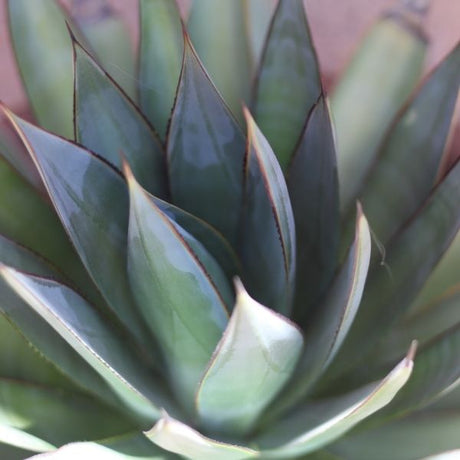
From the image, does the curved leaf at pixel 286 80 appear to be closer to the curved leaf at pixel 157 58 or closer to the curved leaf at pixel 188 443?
the curved leaf at pixel 157 58

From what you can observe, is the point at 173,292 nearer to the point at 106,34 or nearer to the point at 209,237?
the point at 209,237

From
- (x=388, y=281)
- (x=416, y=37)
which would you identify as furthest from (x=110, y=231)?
(x=416, y=37)

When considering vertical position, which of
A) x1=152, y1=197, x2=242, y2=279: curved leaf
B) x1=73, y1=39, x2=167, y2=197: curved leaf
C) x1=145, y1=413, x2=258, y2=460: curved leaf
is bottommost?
x1=145, y1=413, x2=258, y2=460: curved leaf

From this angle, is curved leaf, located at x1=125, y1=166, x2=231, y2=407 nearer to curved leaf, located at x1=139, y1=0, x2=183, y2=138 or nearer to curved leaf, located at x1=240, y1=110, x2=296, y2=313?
curved leaf, located at x1=240, y1=110, x2=296, y2=313

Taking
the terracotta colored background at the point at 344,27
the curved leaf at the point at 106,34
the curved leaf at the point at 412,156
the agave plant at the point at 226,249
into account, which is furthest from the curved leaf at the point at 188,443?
the terracotta colored background at the point at 344,27

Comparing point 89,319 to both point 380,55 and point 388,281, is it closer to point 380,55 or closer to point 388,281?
point 388,281

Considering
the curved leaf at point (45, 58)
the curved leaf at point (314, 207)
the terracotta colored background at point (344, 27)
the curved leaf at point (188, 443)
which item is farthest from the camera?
the terracotta colored background at point (344, 27)

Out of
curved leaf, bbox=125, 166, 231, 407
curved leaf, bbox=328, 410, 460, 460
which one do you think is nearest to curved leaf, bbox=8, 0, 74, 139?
curved leaf, bbox=125, 166, 231, 407

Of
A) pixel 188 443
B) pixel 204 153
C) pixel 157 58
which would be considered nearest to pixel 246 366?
pixel 188 443

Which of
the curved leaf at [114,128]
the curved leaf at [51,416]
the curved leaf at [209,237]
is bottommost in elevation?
the curved leaf at [51,416]
